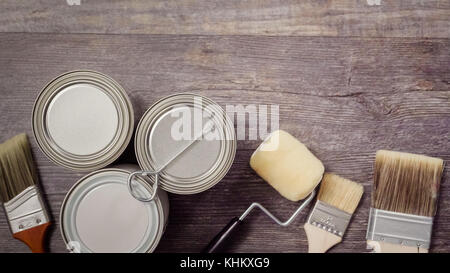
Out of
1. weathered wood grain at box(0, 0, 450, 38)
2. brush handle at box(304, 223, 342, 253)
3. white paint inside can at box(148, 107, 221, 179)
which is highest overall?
weathered wood grain at box(0, 0, 450, 38)

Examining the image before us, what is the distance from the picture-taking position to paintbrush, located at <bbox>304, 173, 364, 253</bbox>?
94 centimetres

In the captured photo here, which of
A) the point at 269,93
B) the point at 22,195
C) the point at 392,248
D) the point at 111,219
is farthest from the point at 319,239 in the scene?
the point at 22,195

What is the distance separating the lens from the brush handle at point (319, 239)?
0.96 m

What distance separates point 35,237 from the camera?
940 mm

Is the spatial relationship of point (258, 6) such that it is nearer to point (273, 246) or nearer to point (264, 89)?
point (264, 89)

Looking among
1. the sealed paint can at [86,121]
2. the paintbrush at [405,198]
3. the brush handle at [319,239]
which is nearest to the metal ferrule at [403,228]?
the paintbrush at [405,198]

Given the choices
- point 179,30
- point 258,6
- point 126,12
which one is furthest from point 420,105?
point 126,12

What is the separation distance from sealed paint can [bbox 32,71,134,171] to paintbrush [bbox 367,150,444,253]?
1.93 feet

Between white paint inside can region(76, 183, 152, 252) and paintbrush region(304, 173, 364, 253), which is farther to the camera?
paintbrush region(304, 173, 364, 253)

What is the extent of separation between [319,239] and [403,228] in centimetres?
19

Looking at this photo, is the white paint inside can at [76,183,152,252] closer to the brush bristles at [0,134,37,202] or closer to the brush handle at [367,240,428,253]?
the brush bristles at [0,134,37,202]

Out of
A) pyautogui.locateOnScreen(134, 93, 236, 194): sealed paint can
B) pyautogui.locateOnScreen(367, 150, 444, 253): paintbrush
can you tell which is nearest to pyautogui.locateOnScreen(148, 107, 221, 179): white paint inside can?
pyautogui.locateOnScreen(134, 93, 236, 194): sealed paint can

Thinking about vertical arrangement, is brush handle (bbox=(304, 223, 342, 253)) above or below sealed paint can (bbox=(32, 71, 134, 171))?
below

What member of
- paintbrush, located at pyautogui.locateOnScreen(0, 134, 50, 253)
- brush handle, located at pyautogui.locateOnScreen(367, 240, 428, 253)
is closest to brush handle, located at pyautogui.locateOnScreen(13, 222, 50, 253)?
paintbrush, located at pyautogui.locateOnScreen(0, 134, 50, 253)
